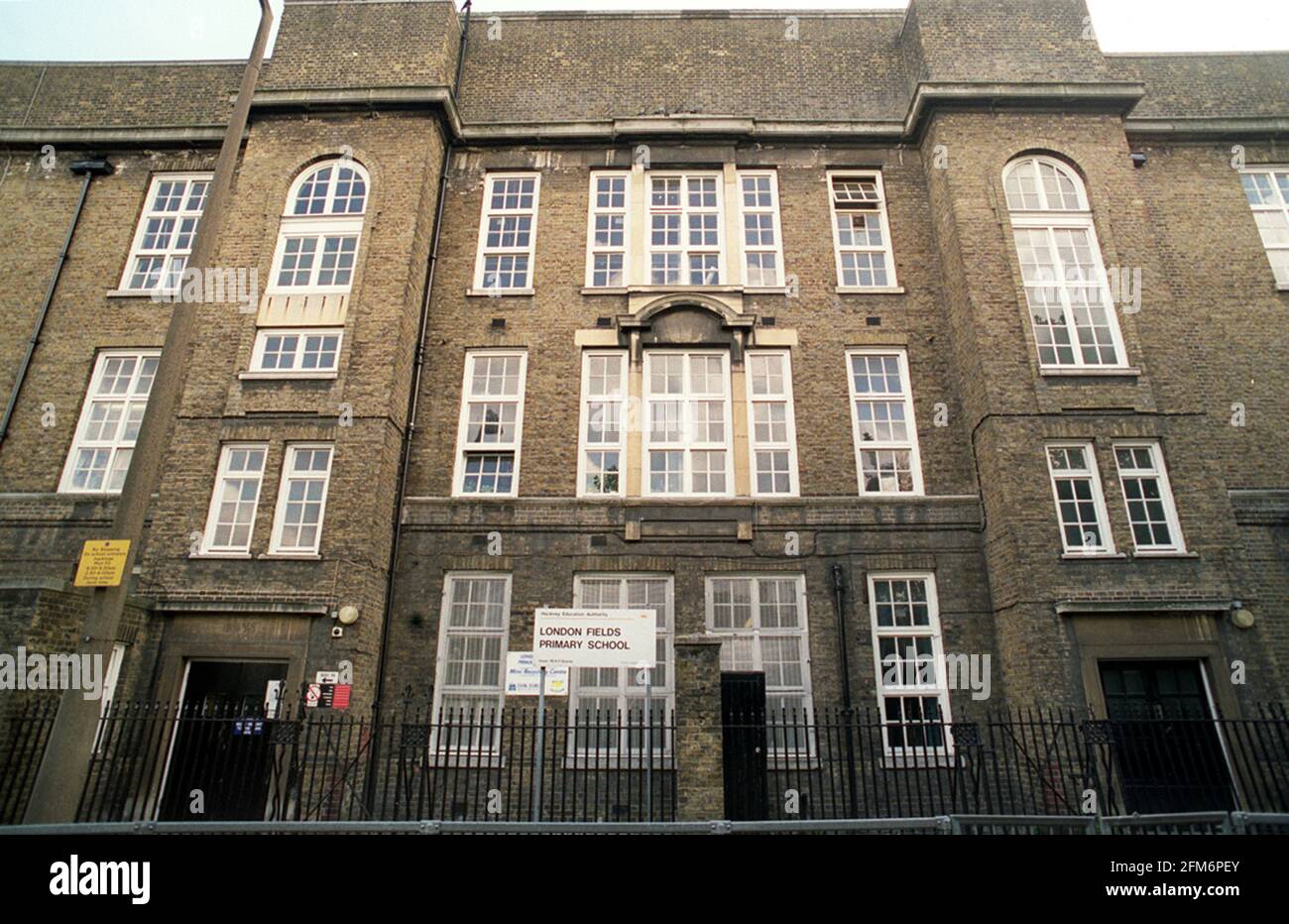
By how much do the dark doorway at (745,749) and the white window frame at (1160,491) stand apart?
23.9 ft

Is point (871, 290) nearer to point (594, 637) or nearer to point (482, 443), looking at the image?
point (482, 443)

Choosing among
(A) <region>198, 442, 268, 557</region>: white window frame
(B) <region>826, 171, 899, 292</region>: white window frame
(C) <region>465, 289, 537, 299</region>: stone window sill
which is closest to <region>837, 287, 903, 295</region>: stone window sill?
(B) <region>826, 171, 899, 292</region>: white window frame

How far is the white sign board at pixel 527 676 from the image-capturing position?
1097 cm

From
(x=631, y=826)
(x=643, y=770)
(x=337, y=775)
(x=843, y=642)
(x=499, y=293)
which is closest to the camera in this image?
(x=631, y=826)

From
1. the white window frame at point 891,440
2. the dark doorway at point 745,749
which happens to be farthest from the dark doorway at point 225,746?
the white window frame at point 891,440

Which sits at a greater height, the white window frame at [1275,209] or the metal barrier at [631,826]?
the white window frame at [1275,209]

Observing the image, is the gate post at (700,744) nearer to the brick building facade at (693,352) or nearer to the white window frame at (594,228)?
the brick building facade at (693,352)

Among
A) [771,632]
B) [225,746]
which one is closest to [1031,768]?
[771,632]

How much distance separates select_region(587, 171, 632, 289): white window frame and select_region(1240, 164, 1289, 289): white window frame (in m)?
14.3

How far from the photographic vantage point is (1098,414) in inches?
553

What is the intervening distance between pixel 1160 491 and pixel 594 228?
1267 centimetres

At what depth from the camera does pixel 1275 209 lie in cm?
1709

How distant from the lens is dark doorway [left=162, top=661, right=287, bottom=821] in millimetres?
12125

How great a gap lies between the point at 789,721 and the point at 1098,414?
8.26m
